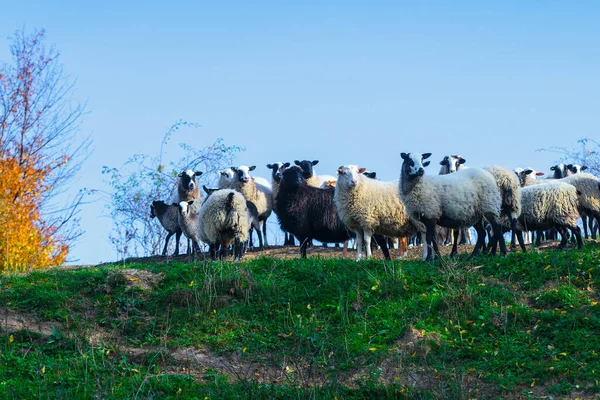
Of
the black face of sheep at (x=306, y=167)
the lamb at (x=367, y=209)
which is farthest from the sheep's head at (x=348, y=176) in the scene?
the black face of sheep at (x=306, y=167)

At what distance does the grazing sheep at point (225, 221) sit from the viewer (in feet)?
56.2

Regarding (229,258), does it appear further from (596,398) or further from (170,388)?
(596,398)

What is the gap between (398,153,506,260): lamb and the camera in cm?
1527

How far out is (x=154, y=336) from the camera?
11297 millimetres

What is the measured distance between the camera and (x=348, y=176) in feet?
55.7

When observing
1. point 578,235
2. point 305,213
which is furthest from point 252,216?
point 578,235

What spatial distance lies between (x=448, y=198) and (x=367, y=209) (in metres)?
1.95

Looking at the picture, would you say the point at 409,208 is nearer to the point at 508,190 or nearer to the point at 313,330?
the point at 508,190

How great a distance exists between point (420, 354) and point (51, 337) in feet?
16.3

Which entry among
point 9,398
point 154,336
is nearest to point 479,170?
point 154,336

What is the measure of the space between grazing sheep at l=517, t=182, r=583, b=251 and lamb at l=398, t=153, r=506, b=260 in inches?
100

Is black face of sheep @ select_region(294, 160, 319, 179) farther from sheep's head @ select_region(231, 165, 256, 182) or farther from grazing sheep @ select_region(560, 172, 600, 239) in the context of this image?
grazing sheep @ select_region(560, 172, 600, 239)

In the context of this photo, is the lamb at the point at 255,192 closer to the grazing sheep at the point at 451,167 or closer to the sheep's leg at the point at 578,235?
the grazing sheep at the point at 451,167

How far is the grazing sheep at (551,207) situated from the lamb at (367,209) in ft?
9.56
